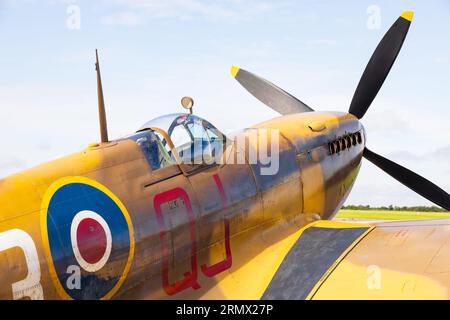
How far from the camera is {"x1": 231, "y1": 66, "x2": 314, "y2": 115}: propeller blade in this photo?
11.9 m

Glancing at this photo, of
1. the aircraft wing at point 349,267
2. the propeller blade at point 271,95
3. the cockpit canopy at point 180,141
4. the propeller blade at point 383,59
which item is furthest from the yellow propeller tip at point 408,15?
the cockpit canopy at point 180,141

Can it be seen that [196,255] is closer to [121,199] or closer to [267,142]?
[121,199]

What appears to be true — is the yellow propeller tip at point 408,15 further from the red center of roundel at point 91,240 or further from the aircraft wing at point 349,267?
the red center of roundel at point 91,240

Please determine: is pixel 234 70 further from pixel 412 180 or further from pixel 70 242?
pixel 70 242

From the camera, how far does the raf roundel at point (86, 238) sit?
484cm

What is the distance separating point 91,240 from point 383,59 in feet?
26.8

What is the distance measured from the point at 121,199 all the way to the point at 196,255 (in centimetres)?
118

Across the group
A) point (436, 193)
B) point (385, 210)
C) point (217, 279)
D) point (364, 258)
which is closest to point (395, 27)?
point (436, 193)

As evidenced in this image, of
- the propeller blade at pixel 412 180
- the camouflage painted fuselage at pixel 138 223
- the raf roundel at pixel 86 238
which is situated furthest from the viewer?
the propeller blade at pixel 412 180

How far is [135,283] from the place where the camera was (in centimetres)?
547

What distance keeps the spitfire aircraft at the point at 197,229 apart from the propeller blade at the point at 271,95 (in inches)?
135

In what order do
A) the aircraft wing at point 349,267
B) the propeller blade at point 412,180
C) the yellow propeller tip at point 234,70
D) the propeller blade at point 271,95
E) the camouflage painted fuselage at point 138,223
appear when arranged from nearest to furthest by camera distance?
the camouflage painted fuselage at point 138,223 < the aircraft wing at point 349,267 < the propeller blade at point 412,180 < the propeller blade at point 271,95 < the yellow propeller tip at point 234,70

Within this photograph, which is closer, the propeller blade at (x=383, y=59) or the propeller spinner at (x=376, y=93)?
the propeller spinner at (x=376, y=93)

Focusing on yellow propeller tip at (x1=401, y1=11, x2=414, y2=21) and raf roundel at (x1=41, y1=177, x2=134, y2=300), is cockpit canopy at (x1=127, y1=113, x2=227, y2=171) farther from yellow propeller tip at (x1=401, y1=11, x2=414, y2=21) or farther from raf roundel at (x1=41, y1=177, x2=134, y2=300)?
yellow propeller tip at (x1=401, y1=11, x2=414, y2=21)
